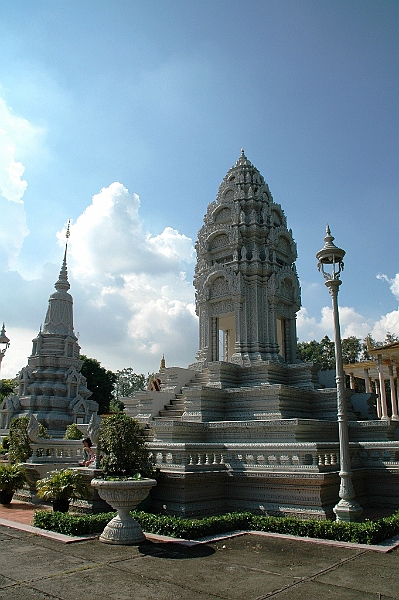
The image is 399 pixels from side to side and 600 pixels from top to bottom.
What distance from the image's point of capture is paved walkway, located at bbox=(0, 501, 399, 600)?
683 centimetres

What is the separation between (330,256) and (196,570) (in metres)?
8.53

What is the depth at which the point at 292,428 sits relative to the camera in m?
16.6

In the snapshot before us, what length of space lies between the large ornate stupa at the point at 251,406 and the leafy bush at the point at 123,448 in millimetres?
833

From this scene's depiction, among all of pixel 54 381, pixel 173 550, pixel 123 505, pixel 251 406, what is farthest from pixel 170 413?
pixel 54 381

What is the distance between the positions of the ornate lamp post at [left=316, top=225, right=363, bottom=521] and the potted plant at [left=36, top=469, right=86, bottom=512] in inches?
253

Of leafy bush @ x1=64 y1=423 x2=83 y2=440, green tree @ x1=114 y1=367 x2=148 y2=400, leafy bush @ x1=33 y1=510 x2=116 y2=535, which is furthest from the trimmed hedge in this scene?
green tree @ x1=114 y1=367 x2=148 y2=400

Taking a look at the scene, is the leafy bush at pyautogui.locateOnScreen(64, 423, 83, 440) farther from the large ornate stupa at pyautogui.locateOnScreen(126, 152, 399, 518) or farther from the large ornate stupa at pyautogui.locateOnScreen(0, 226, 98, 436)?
the large ornate stupa at pyautogui.locateOnScreen(0, 226, 98, 436)

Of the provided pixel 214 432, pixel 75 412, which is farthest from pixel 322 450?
pixel 75 412

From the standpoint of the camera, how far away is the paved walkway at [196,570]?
6.83 metres

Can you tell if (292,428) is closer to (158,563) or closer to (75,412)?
(158,563)

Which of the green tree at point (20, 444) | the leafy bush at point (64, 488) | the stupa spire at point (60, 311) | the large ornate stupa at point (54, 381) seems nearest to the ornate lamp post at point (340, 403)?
the leafy bush at point (64, 488)

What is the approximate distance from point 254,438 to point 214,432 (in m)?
1.74

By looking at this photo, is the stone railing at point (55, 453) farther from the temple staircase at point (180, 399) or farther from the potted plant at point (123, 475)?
the potted plant at point (123, 475)

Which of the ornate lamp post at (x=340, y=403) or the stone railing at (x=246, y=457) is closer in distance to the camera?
the ornate lamp post at (x=340, y=403)
